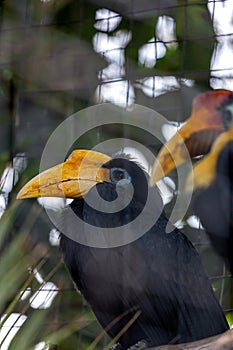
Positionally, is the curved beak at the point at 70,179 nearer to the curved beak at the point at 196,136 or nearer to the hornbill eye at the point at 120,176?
the hornbill eye at the point at 120,176

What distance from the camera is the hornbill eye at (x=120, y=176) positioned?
2154 millimetres

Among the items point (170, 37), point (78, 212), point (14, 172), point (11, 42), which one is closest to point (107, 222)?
point (78, 212)

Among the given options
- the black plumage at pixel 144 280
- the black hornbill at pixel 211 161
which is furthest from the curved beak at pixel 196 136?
the black plumage at pixel 144 280

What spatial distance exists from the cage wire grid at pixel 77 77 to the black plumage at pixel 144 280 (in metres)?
0.22

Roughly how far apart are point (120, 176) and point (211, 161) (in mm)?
319

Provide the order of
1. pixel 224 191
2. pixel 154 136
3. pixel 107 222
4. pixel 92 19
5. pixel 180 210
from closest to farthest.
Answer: pixel 224 191
pixel 107 222
pixel 180 210
pixel 154 136
pixel 92 19

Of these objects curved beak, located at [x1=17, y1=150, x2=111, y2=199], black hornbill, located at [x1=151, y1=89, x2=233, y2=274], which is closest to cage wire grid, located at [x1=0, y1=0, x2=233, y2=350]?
curved beak, located at [x1=17, y1=150, x2=111, y2=199]

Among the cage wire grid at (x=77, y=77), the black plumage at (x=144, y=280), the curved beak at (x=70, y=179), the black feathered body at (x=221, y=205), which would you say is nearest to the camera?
the black feathered body at (x=221, y=205)

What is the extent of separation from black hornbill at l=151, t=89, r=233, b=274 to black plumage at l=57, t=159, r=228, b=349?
0.12 meters

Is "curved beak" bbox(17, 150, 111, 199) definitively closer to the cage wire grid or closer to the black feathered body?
the cage wire grid

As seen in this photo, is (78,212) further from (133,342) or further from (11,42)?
(11,42)

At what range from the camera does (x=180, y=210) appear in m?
2.34

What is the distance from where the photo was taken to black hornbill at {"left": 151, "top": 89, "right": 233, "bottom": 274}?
1884 millimetres

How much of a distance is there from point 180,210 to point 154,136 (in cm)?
30
